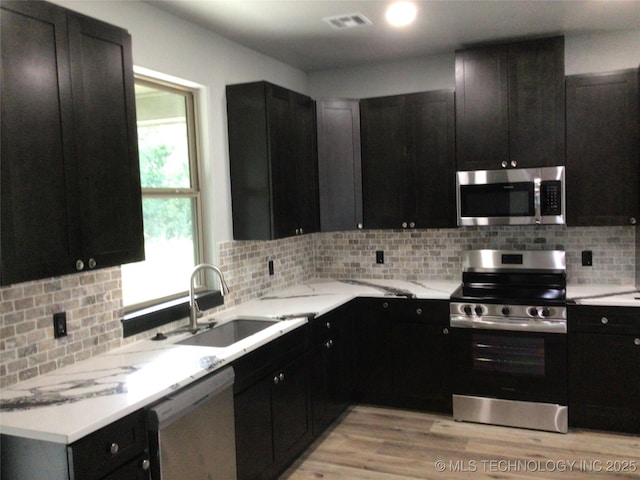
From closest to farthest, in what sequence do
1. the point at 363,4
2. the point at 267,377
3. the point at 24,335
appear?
the point at 24,335, the point at 267,377, the point at 363,4

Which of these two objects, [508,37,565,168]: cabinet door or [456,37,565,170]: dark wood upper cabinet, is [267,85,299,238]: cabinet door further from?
[508,37,565,168]: cabinet door

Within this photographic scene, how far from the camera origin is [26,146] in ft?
6.19

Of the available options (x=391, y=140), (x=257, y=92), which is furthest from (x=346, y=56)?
(x=257, y=92)

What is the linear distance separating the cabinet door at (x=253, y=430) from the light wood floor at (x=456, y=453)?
42 centimetres

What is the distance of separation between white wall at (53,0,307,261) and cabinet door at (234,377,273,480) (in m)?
1.06

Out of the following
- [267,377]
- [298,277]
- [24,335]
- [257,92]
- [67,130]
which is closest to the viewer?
[67,130]

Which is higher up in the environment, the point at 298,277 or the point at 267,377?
the point at 298,277

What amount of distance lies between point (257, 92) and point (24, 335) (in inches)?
79.8

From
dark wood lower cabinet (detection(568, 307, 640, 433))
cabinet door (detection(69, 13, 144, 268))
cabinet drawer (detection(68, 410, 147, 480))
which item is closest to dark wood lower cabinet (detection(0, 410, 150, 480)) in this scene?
cabinet drawer (detection(68, 410, 147, 480))

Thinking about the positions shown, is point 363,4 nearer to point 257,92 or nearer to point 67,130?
point 257,92

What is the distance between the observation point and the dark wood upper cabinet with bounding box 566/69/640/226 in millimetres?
3600

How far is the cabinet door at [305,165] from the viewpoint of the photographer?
387 centimetres

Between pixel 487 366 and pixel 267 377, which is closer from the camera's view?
pixel 267 377

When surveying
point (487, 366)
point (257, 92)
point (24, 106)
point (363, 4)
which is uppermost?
point (363, 4)
